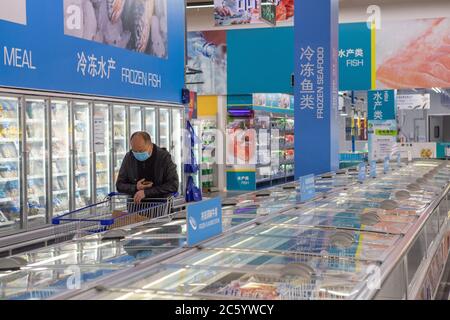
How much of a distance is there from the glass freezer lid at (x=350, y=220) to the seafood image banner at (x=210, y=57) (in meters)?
13.2

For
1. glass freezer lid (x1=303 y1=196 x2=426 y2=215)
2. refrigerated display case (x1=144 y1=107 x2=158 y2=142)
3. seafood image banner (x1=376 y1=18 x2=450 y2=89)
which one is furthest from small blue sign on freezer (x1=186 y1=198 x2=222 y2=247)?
seafood image banner (x1=376 y1=18 x2=450 y2=89)

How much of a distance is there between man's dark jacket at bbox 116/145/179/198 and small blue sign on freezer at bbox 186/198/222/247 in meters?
2.75

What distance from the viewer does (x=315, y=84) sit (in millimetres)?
9625

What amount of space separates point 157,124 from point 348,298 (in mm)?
10063

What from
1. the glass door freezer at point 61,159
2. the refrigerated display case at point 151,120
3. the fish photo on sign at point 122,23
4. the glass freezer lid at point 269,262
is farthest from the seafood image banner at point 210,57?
the glass freezer lid at point 269,262

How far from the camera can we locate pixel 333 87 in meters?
9.80

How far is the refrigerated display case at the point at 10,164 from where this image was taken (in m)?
8.31

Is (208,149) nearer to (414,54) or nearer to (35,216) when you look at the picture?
(414,54)

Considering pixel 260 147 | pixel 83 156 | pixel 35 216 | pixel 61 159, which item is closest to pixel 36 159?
pixel 61 159

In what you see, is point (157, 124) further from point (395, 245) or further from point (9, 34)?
point (395, 245)

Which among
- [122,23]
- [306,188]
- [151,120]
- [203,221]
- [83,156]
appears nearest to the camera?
[203,221]

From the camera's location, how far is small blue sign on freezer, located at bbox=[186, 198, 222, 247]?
324 centimetres

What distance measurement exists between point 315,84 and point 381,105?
27.0ft

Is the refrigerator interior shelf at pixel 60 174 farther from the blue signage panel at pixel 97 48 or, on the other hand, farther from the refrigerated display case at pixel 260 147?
the refrigerated display case at pixel 260 147
